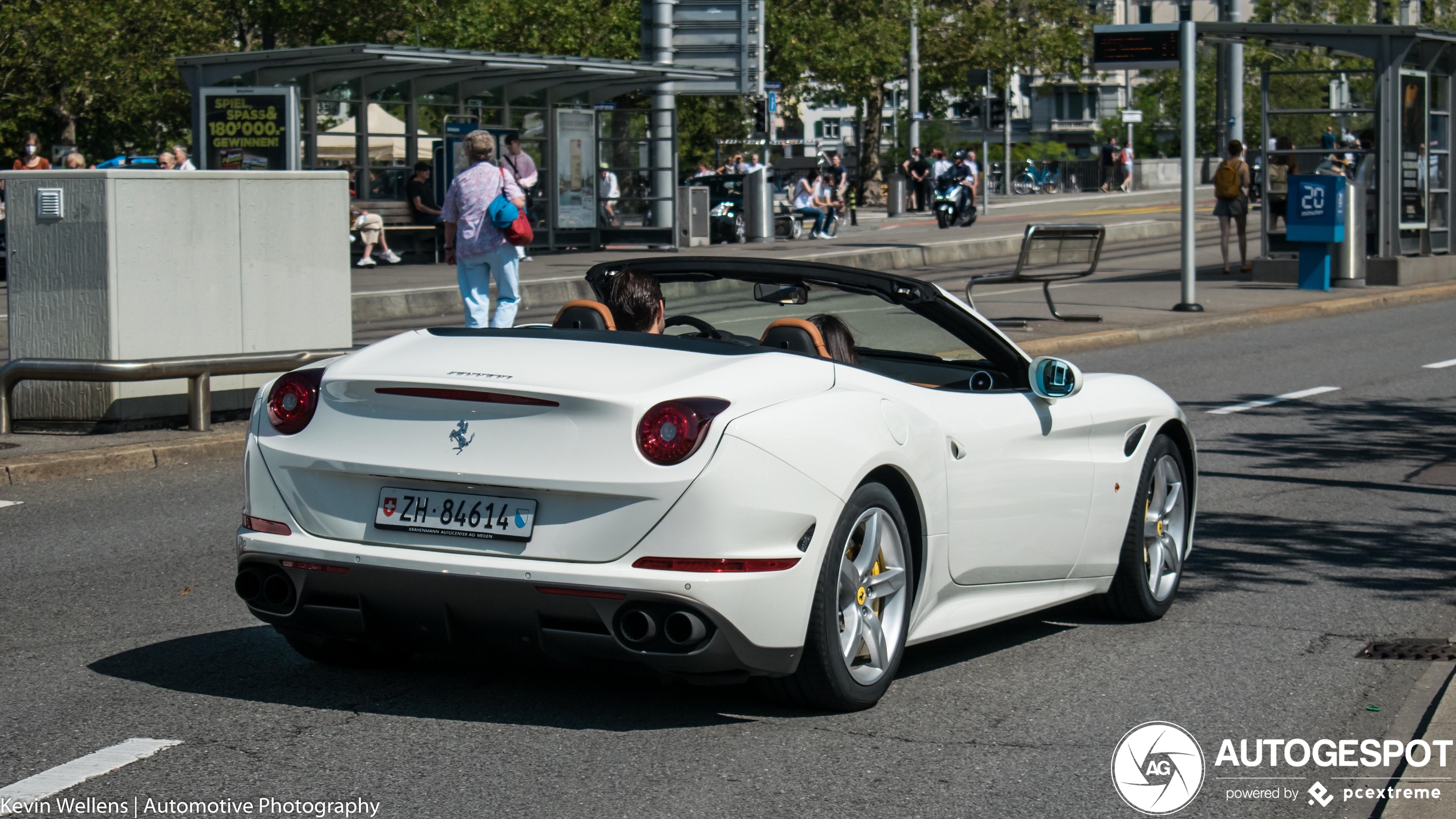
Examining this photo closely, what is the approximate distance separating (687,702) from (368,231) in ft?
74.6

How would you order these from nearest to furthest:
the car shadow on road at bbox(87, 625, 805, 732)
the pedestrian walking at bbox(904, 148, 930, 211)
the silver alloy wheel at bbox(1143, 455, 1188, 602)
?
the car shadow on road at bbox(87, 625, 805, 732) → the silver alloy wheel at bbox(1143, 455, 1188, 602) → the pedestrian walking at bbox(904, 148, 930, 211)

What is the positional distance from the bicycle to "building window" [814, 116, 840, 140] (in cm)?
5758

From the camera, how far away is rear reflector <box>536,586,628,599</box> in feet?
14.1

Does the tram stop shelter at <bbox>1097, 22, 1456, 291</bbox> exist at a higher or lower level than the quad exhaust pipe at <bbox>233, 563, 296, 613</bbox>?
higher

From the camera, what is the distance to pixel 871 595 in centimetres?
479

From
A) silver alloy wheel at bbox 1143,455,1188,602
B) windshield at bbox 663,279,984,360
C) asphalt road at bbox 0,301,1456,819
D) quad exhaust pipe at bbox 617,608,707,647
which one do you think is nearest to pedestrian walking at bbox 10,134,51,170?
asphalt road at bbox 0,301,1456,819

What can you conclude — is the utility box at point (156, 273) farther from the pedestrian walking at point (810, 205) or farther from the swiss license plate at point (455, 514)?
the pedestrian walking at point (810, 205)

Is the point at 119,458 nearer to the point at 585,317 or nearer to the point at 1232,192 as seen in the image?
the point at 585,317

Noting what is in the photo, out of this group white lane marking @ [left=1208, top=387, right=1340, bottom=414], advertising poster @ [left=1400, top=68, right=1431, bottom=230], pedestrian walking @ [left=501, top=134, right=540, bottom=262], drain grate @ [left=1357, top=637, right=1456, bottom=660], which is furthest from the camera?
advertising poster @ [left=1400, top=68, right=1431, bottom=230]

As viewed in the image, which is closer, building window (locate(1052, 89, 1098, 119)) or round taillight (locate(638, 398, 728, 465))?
round taillight (locate(638, 398, 728, 465))

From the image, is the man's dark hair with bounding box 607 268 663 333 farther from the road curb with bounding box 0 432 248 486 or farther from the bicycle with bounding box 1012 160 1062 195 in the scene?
the bicycle with bounding box 1012 160 1062 195

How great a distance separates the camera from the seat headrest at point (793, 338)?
16.4 ft
